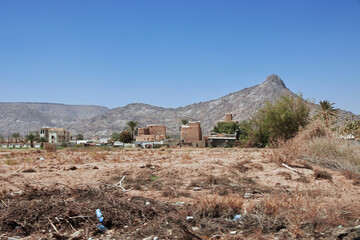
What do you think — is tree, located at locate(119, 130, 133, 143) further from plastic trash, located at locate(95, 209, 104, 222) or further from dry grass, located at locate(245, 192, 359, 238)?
dry grass, located at locate(245, 192, 359, 238)

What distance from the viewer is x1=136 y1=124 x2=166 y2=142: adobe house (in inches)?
3201

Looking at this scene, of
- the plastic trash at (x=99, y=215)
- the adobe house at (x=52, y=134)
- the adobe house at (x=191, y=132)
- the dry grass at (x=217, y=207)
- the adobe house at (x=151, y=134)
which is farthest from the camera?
the adobe house at (x=52, y=134)

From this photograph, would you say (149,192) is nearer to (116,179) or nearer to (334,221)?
(116,179)

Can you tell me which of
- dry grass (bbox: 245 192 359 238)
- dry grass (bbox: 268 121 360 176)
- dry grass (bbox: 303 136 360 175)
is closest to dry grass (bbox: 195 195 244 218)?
dry grass (bbox: 245 192 359 238)

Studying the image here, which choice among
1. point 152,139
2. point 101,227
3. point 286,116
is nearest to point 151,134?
point 152,139

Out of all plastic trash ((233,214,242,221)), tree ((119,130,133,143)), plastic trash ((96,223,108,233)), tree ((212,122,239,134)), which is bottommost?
plastic trash ((96,223,108,233))

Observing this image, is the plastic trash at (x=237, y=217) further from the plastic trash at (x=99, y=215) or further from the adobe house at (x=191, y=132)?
the adobe house at (x=191, y=132)

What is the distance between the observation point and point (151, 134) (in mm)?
86438

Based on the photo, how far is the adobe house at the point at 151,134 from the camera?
81.3 m

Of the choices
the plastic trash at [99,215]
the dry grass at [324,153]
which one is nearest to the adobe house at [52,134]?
the dry grass at [324,153]

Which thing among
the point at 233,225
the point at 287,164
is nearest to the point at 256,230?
the point at 233,225

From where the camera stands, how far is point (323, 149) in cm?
1650

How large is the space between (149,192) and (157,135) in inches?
2825

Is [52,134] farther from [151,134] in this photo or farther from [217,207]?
[217,207]
